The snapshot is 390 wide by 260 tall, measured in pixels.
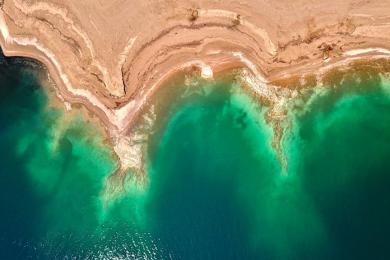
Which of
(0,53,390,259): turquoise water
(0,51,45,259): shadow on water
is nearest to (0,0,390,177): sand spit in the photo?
(0,53,390,259): turquoise water

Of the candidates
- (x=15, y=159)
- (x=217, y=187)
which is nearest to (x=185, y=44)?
(x=217, y=187)

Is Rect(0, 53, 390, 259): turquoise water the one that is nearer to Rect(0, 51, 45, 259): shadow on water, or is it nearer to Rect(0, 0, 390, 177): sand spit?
Rect(0, 51, 45, 259): shadow on water

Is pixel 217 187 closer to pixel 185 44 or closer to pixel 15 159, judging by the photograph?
pixel 185 44

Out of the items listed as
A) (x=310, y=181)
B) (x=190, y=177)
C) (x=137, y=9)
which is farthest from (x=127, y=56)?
(x=310, y=181)

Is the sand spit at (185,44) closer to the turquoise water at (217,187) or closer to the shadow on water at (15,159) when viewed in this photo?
the turquoise water at (217,187)

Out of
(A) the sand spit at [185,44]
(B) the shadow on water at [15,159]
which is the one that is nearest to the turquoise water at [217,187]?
(B) the shadow on water at [15,159]

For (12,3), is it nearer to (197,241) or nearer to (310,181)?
(197,241)

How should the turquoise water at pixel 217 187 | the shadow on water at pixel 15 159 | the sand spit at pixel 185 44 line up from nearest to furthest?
the turquoise water at pixel 217 187, the sand spit at pixel 185 44, the shadow on water at pixel 15 159
